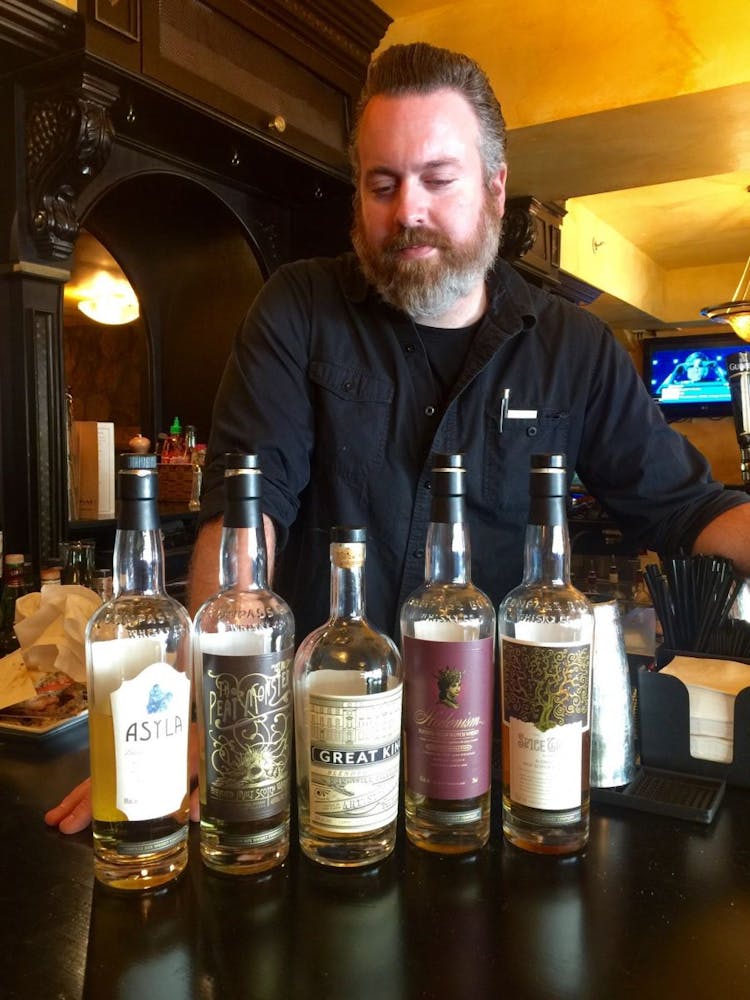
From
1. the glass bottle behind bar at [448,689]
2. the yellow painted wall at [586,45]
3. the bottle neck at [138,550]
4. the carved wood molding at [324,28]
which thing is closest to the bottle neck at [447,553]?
the glass bottle behind bar at [448,689]

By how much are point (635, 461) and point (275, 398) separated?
0.60 metres

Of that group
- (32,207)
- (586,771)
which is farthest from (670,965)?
(32,207)

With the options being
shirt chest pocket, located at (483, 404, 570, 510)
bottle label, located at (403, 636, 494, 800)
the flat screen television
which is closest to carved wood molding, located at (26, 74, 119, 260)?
shirt chest pocket, located at (483, 404, 570, 510)

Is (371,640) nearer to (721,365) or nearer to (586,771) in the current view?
(586,771)

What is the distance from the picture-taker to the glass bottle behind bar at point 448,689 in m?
0.61

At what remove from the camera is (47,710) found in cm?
95

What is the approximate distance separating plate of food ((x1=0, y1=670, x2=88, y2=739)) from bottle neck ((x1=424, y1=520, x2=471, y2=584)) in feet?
1.66

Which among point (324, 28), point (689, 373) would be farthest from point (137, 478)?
point (689, 373)

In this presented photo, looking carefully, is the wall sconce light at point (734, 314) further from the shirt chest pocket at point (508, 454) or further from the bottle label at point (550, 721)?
the bottle label at point (550, 721)

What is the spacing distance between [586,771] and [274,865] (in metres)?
0.25

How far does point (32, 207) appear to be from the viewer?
1706 millimetres

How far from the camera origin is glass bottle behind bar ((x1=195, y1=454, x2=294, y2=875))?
1.86 feet

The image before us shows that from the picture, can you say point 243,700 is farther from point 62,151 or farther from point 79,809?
point 62,151

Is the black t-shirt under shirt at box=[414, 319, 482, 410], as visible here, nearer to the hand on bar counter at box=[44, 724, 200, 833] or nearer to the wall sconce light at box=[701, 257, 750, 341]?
the hand on bar counter at box=[44, 724, 200, 833]
